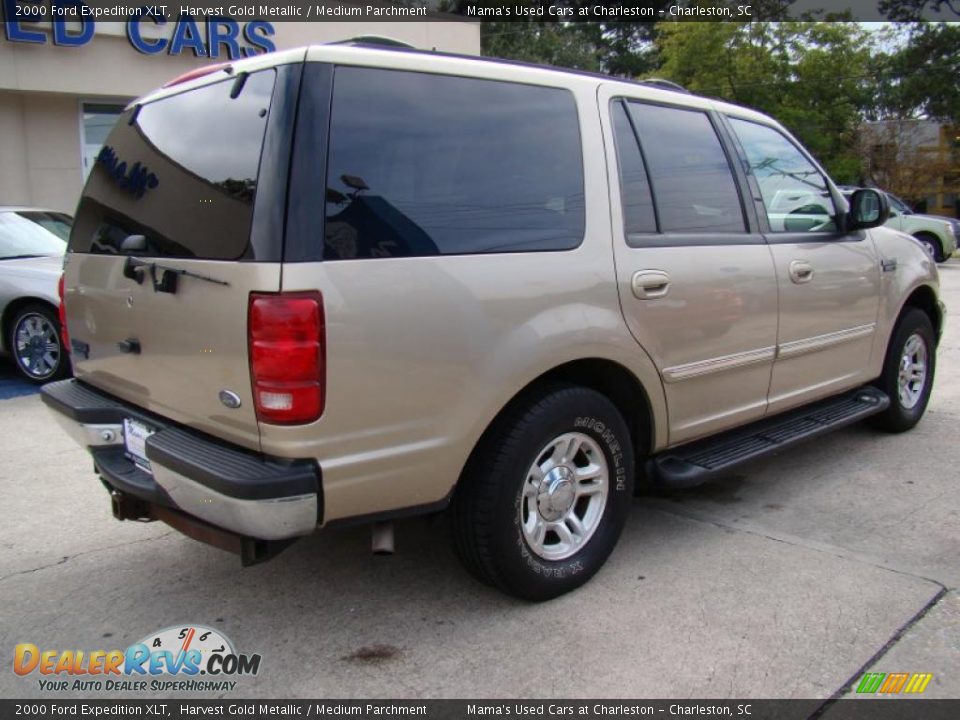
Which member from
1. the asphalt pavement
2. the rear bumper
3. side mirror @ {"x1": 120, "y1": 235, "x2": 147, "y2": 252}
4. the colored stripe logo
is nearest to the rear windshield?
side mirror @ {"x1": 120, "y1": 235, "x2": 147, "y2": 252}

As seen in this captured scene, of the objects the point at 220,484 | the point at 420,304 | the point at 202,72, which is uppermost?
the point at 202,72

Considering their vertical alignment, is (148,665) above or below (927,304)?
below

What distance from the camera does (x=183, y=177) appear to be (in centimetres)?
281

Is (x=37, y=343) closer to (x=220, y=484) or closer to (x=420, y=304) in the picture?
(x=220, y=484)

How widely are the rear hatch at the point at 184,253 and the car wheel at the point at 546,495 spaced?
32.8 inches

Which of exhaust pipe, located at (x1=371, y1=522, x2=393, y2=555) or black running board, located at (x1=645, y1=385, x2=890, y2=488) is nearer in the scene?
exhaust pipe, located at (x1=371, y1=522, x2=393, y2=555)

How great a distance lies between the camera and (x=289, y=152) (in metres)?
2.41

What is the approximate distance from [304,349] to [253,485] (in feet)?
1.40

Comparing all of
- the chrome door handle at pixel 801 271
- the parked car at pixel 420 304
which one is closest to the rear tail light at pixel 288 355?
the parked car at pixel 420 304

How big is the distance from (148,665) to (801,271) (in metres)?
3.37

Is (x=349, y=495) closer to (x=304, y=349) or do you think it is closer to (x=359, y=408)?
(x=359, y=408)

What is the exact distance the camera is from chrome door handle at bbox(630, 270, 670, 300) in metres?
3.18

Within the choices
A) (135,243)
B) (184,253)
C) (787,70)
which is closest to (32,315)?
(135,243)

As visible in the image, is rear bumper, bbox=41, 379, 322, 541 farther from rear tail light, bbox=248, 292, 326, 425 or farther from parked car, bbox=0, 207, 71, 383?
parked car, bbox=0, 207, 71, 383
